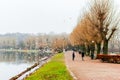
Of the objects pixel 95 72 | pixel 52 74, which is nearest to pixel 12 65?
pixel 95 72

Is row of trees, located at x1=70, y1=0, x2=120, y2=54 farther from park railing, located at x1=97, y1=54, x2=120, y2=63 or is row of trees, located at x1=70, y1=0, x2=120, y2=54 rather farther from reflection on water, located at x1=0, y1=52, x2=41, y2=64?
reflection on water, located at x1=0, y1=52, x2=41, y2=64

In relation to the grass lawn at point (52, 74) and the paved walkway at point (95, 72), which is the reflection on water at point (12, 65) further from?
the paved walkway at point (95, 72)

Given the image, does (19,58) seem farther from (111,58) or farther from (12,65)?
(111,58)

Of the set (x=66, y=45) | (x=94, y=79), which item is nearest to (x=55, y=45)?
(x=66, y=45)

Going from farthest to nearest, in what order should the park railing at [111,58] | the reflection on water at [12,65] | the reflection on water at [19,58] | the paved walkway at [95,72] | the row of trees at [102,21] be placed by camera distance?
the reflection on water at [19,58], the row of trees at [102,21], the park railing at [111,58], the reflection on water at [12,65], the paved walkway at [95,72]

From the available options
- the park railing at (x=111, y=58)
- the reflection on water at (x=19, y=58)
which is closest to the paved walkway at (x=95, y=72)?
the park railing at (x=111, y=58)

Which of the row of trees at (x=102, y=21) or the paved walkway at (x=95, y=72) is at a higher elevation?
the row of trees at (x=102, y=21)

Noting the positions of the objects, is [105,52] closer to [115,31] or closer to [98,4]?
[115,31]

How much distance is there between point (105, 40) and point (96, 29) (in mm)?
3105

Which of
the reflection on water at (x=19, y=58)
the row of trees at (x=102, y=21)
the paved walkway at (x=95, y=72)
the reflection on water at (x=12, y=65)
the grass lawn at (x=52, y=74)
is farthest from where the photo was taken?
the reflection on water at (x=19, y=58)

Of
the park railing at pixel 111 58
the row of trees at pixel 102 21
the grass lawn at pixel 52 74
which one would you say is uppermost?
the row of trees at pixel 102 21

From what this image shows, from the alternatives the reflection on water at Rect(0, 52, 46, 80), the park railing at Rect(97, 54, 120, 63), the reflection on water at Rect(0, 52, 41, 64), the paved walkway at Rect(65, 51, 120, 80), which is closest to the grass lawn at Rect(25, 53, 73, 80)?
the paved walkway at Rect(65, 51, 120, 80)

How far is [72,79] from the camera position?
2338 centimetres

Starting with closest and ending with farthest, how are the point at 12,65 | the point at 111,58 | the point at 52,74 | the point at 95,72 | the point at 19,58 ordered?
the point at 52,74 → the point at 95,72 → the point at 111,58 → the point at 12,65 → the point at 19,58
